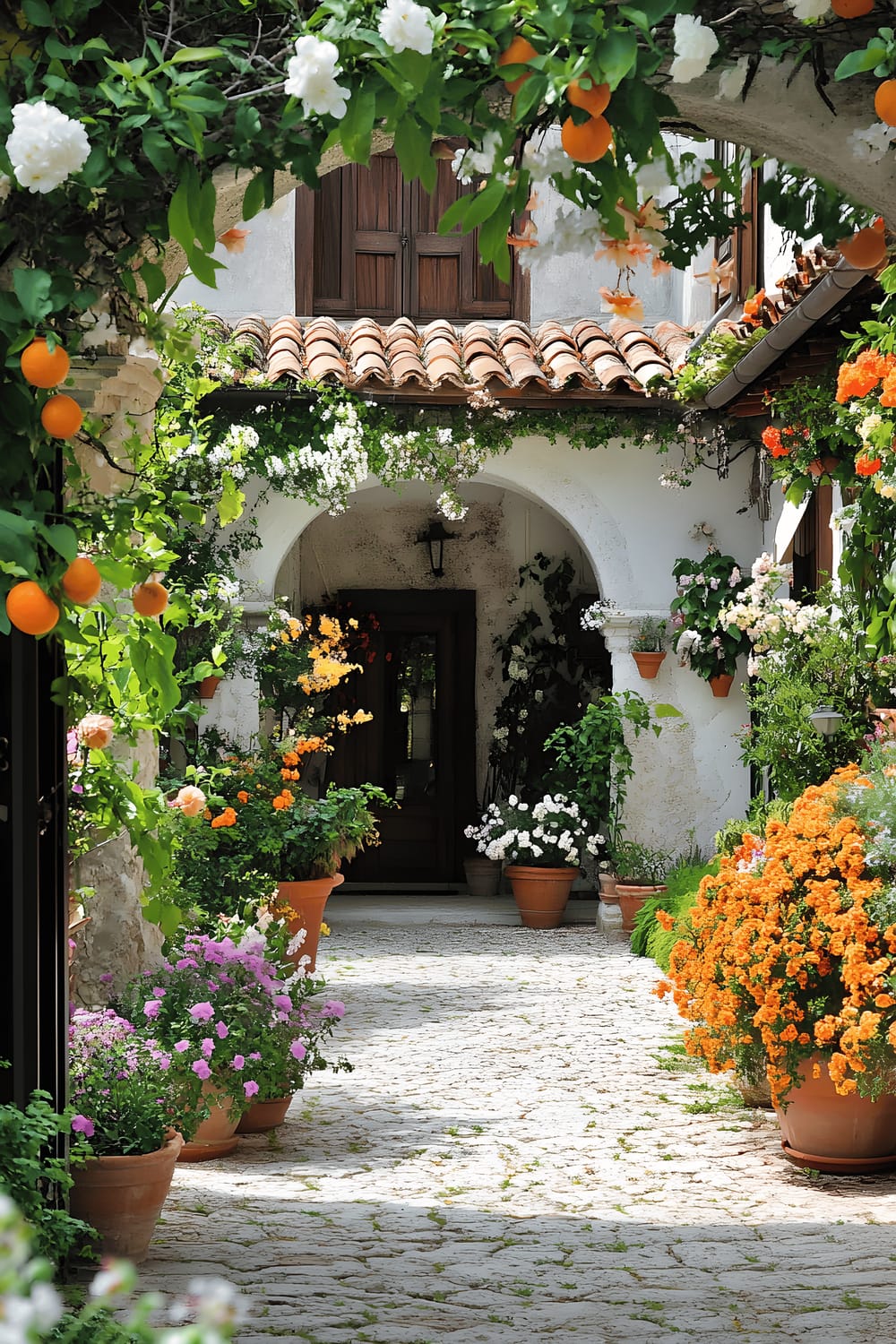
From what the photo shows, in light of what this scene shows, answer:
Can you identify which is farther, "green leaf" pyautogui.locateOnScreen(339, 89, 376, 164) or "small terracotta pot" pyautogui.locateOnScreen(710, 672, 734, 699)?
"small terracotta pot" pyautogui.locateOnScreen(710, 672, 734, 699)

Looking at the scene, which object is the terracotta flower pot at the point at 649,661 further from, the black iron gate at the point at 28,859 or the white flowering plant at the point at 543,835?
the black iron gate at the point at 28,859

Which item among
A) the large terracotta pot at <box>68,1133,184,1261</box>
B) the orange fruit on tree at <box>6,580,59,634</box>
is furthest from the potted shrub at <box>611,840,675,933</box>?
the orange fruit on tree at <box>6,580,59,634</box>

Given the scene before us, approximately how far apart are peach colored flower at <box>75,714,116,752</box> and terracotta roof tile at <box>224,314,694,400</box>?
5.47 metres

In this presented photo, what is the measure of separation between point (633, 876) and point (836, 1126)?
510cm

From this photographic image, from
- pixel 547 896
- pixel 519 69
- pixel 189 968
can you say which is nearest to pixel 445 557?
pixel 547 896

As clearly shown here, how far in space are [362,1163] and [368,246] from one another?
7.98 meters

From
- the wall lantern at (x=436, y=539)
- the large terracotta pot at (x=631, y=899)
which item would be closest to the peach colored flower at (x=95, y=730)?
the large terracotta pot at (x=631, y=899)

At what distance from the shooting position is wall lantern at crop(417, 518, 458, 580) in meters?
12.0

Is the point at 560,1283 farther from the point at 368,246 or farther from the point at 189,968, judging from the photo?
the point at 368,246

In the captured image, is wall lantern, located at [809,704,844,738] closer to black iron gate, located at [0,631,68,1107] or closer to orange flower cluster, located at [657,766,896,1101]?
orange flower cluster, located at [657,766,896,1101]

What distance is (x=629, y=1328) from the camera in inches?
133

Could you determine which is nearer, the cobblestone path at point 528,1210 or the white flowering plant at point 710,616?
the cobblestone path at point 528,1210

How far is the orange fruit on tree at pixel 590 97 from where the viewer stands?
2141mm

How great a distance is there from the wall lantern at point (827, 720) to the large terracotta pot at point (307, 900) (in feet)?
8.96
